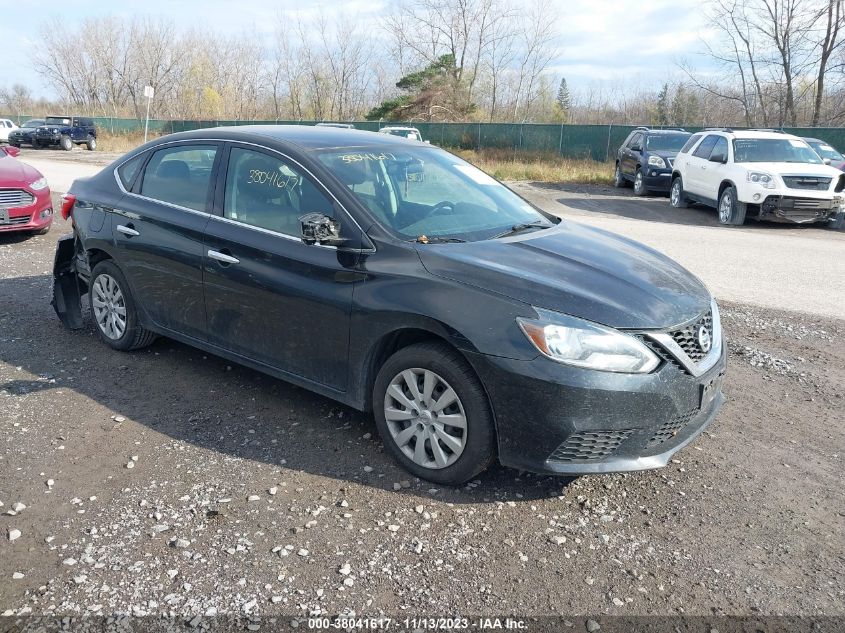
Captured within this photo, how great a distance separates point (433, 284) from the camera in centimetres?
355

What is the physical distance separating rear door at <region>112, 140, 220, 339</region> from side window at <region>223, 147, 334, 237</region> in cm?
23

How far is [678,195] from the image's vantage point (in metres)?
17.1

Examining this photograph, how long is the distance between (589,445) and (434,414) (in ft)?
2.58

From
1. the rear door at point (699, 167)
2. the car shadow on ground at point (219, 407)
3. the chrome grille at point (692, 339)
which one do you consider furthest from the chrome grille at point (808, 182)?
the car shadow on ground at point (219, 407)

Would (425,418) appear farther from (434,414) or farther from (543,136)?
(543,136)

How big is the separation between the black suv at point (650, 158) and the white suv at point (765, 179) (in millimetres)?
3260

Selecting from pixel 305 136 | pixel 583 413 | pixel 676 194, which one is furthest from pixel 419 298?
pixel 676 194

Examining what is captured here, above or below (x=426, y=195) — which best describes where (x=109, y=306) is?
below

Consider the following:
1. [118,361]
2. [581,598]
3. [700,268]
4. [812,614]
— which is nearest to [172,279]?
[118,361]

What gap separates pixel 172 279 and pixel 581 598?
11.0ft

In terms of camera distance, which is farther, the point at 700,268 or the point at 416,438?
the point at 700,268

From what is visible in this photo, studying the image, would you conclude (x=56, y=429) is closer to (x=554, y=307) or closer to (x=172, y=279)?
(x=172, y=279)

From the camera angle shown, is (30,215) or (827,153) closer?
(30,215)

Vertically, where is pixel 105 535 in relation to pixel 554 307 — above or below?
below
